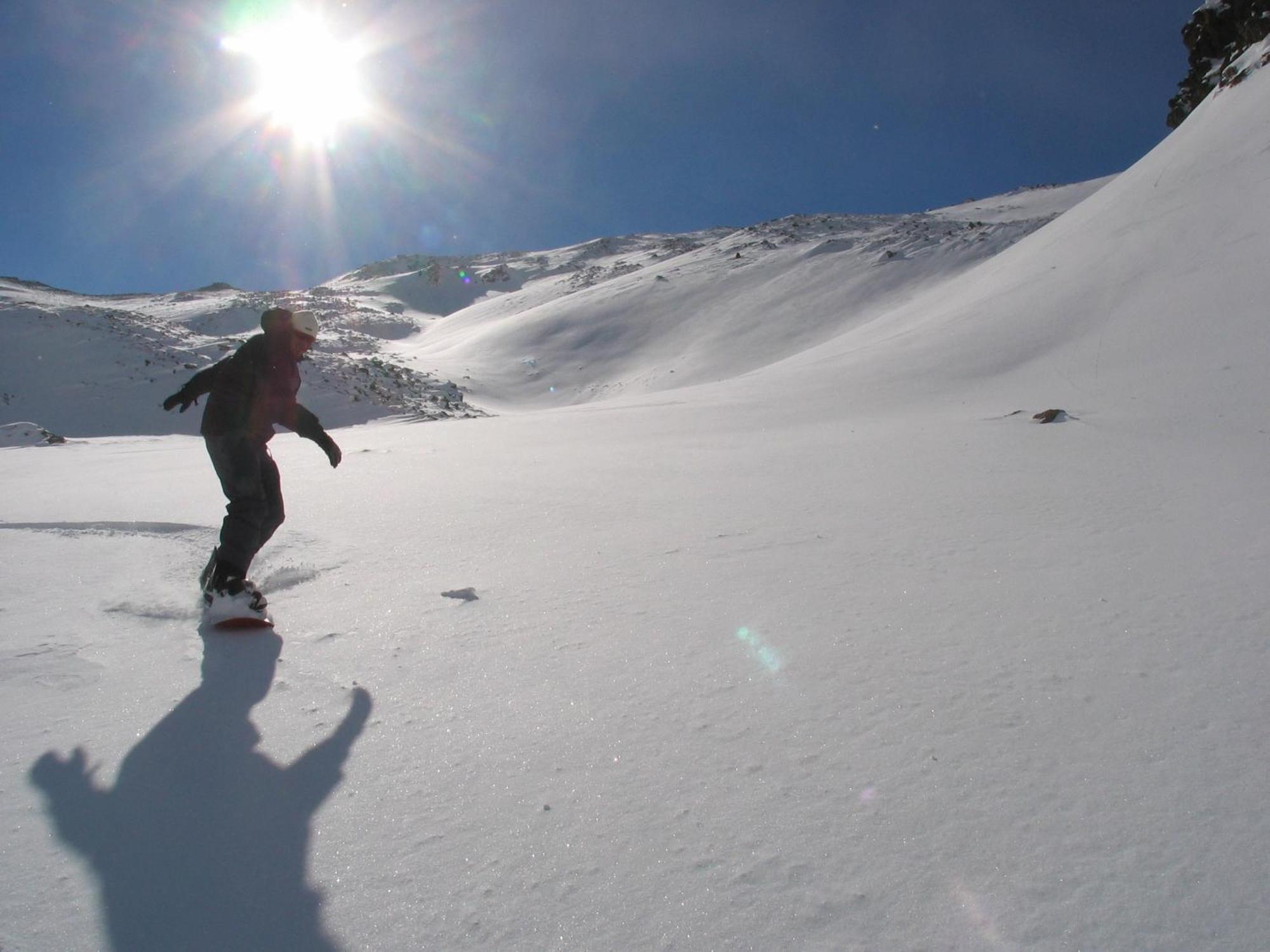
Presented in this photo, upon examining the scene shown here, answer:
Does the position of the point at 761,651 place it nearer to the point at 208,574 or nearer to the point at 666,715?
the point at 666,715

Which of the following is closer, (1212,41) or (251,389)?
(251,389)

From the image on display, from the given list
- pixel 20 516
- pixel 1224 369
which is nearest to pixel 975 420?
pixel 1224 369

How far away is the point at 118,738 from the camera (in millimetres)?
1715

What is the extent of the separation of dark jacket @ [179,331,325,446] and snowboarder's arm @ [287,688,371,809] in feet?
4.95

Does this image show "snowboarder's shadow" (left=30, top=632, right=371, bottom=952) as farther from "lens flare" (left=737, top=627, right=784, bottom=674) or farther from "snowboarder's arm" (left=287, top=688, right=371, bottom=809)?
"lens flare" (left=737, top=627, right=784, bottom=674)

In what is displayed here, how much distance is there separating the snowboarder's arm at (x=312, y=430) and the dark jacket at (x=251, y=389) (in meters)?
0.03

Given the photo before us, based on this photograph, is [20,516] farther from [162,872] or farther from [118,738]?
[162,872]

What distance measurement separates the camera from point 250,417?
2922 millimetres

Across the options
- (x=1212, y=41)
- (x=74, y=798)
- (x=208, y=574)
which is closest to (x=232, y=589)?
(x=208, y=574)

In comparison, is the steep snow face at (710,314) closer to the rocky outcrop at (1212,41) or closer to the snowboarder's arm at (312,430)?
the rocky outcrop at (1212,41)

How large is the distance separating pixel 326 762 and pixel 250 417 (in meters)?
1.85

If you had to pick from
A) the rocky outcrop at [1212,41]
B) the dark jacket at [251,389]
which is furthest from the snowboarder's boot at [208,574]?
the rocky outcrop at [1212,41]

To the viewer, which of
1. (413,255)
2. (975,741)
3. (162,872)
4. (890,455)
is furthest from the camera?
(413,255)

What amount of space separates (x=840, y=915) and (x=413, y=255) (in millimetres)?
91185
